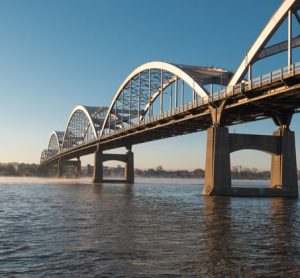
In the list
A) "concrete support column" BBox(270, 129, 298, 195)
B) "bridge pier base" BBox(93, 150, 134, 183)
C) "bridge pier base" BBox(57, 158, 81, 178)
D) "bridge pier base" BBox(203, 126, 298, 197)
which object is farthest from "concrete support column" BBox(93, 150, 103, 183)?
"bridge pier base" BBox(57, 158, 81, 178)

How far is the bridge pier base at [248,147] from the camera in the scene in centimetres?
4878

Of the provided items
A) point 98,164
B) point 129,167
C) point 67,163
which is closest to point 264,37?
point 98,164

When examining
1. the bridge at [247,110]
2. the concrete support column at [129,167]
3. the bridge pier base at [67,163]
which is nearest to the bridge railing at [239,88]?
the bridge at [247,110]

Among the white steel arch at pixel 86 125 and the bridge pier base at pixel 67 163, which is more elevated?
the white steel arch at pixel 86 125

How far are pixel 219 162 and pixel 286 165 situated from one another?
8221 millimetres

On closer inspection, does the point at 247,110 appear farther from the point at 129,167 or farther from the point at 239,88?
the point at 129,167

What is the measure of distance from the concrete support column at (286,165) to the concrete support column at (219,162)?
6.50 meters

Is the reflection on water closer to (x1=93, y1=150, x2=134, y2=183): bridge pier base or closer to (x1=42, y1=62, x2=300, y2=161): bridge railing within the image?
(x1=42, y1=62, x2=300, y2=161): bridge railing

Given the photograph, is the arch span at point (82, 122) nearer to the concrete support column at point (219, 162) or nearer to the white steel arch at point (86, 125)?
the white steel arch at point (86, 125)

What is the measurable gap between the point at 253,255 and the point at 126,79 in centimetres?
8195

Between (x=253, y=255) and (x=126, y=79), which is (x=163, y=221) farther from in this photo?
(x=126, y=79)

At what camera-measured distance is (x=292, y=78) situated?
1515 inches

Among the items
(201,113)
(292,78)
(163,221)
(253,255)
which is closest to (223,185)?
(201,113)

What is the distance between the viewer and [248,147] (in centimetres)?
5056
